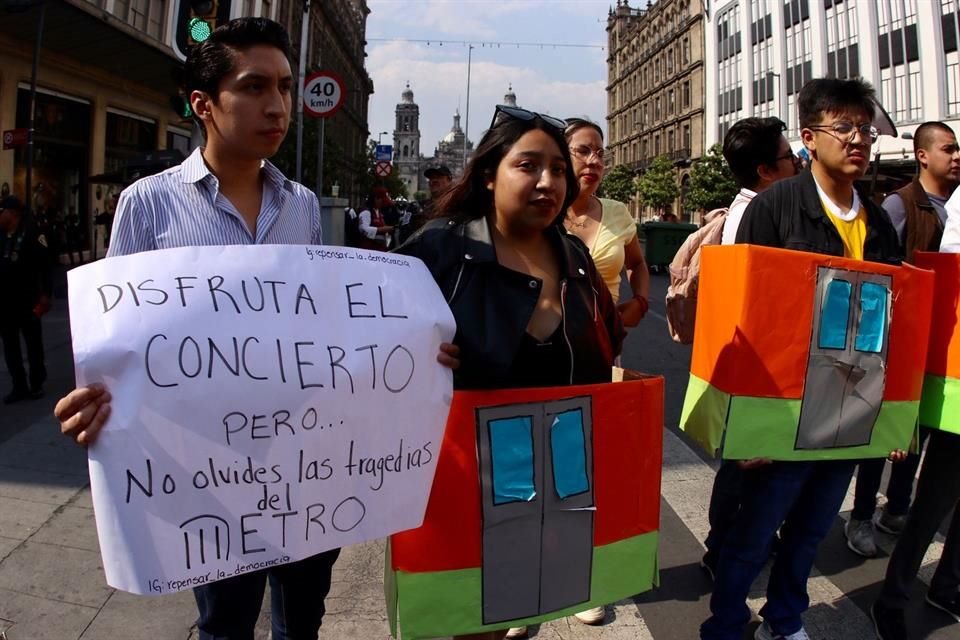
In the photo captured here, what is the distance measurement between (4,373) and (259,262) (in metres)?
6.92

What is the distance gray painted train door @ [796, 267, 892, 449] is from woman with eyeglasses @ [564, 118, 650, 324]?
1.00 meters

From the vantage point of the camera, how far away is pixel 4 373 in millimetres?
7129

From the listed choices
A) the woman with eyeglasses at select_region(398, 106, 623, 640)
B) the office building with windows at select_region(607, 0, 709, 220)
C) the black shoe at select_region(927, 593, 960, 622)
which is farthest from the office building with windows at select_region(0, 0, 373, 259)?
the office building with windows at select_region(607, 0, 709, 220)

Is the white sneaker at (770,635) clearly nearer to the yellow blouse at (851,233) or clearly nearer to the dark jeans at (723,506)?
the dark jeans at (723,506)

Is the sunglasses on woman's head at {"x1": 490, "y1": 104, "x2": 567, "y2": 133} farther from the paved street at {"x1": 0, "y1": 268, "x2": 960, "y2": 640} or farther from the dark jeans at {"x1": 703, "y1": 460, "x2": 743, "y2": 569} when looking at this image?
the paved street at {"x1": 0, "y1": 268, "x2": 960, "y2": 640}

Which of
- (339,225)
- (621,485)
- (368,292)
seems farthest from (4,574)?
(339,225)

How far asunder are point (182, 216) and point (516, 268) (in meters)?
0.93

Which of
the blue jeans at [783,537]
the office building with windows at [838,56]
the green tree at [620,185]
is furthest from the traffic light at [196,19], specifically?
the green tree at [620,185]

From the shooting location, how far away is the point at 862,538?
3668 millimetres

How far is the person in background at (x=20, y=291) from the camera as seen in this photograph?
6133 mm

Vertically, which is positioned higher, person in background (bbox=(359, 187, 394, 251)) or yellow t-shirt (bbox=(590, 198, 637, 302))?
person in background (bbox=(359, 187, 394, 251))

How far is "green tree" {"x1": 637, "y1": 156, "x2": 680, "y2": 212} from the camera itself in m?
57.6

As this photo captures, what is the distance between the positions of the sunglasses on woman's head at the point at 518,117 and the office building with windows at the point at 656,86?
62.8 meters

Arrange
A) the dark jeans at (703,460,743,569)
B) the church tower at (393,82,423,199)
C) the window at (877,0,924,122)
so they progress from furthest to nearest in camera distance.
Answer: the church tower at (393,82,423,199), the window at (877,0,924,122), the dark jeans at (703,460,743,569)
